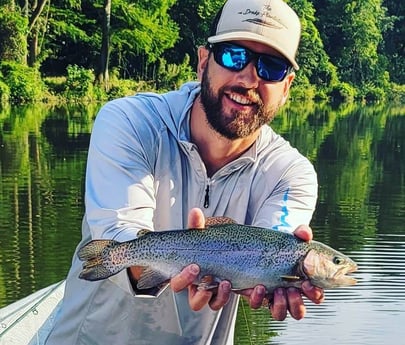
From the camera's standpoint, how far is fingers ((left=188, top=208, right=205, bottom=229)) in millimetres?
2688

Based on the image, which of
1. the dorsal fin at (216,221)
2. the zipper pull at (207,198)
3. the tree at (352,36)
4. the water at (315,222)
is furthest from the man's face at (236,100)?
the tree at (352,36)

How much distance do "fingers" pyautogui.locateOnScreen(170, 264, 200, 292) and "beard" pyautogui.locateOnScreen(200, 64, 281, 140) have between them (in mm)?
584

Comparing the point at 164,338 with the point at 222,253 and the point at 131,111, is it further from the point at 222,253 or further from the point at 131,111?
the point at 131,111

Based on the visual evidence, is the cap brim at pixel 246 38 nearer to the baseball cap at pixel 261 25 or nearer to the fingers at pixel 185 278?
the baseball cap at pixel 261 25

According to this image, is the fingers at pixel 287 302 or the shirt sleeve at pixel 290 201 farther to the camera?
the shirt sleeve at pixel 290 201

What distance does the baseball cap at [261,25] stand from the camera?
295 cm

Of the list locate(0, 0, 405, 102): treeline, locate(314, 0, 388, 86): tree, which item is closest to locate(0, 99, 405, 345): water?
locate(0, 0, 405, 102): treeline

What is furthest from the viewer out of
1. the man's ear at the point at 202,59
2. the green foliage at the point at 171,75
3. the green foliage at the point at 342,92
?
the green foliage at the point at 342,92

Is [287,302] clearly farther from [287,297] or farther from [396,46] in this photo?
[396,46]

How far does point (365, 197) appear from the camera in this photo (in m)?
16.6

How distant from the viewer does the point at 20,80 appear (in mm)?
35781

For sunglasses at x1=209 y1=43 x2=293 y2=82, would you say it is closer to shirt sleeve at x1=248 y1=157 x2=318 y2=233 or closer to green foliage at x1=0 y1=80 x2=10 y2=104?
shirt sleeve at x1=248 y1=157 x2=318 y2=233

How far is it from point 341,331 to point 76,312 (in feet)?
20.4

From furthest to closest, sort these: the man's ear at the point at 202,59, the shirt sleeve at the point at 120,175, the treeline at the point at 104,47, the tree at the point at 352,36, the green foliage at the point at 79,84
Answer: the tree at the point at 352,36
the green foliage at the point at 79,84
the treeline at the point at 104,47
the man's ear at the point at 202,59
the shirt sleeve at the point at 120,175
